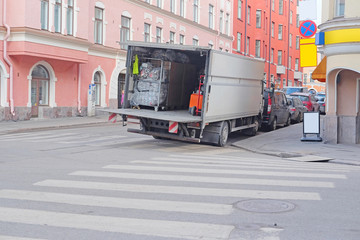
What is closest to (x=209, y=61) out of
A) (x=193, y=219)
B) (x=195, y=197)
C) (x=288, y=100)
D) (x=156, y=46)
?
(x=156, y=46)

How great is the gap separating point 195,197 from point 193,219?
1289 mm

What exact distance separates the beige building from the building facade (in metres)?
34.7

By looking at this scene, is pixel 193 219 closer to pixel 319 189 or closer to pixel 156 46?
pixel 319 189

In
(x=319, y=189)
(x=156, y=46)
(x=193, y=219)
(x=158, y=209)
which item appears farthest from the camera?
(x=156, y=46)

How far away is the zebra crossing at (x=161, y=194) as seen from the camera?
583 centimetres

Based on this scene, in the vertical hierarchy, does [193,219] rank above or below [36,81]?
below

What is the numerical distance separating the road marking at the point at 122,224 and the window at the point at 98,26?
2471cm

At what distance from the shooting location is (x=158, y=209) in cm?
666

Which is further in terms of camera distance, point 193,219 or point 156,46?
point 156,46

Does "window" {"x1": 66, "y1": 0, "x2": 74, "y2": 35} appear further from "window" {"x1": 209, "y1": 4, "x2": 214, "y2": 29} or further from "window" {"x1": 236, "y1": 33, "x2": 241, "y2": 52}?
"window" {"x1": 236, "y1": 33, "x2": 241, "y2": 52}

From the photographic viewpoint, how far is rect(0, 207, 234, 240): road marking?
18.1 feet

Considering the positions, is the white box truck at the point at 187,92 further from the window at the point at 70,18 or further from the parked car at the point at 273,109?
the window at the point at 70,18

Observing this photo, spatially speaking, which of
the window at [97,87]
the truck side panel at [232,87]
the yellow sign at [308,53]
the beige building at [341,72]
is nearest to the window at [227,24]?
the window at [97,87]

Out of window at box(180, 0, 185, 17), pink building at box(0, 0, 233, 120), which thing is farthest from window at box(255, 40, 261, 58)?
pink building at box(0, 0, 233, 120)
